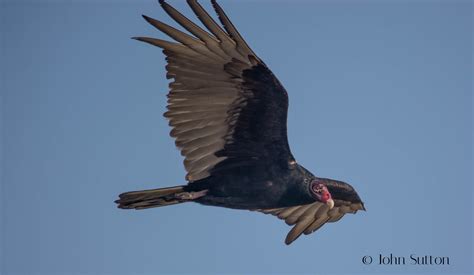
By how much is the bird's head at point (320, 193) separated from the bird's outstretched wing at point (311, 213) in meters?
0.80

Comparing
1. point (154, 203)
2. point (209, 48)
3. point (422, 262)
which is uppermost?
point (209, 48)

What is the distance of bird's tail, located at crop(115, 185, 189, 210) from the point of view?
9.34 meters

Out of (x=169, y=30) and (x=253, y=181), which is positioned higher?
(x=169, y=30)

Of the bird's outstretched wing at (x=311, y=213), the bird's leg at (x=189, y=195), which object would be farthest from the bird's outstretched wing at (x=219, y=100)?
the bird's outstretched wing at (x=311, y=213)

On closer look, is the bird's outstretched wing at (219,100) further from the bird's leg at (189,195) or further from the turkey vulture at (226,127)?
the bird's leg at (189,195)

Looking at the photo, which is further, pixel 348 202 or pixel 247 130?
pixel 348 202

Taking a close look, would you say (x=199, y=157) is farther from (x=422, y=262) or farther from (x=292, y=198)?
(x=422, y=262)

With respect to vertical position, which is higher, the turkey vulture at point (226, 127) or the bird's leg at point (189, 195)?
the turkey vulture at point (226, 127)

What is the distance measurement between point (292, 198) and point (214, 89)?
134cm

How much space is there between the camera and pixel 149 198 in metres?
9.38

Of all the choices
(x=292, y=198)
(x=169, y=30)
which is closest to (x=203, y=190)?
(x=292, y=198)

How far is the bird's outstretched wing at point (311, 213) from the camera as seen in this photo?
10.5 meters

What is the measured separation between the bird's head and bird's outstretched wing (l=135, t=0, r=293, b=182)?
15.1 inches

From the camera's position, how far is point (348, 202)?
413 inches
